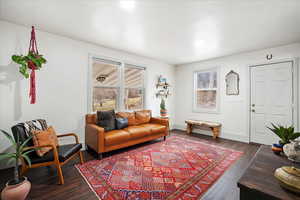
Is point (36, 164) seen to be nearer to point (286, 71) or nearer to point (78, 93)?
point (78, 93)

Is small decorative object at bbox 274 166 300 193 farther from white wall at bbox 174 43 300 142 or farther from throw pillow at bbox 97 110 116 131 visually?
white wall at bbox 174 43 300 142

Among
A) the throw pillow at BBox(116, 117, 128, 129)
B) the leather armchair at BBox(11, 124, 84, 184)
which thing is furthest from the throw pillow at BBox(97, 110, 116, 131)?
the leather armchair at BBox(11, 124, 84, 184)

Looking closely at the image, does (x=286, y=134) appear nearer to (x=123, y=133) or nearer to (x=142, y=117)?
(x=123, y=133)

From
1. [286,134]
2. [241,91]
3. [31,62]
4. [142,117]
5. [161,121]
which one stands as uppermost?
[31,62]

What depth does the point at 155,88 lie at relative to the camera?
15.9ft

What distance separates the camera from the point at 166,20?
2326mm

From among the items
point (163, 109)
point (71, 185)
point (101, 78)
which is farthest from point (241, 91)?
point (71, 185)

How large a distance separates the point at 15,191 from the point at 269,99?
510 centimetres

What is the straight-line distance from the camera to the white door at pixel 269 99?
332 cm

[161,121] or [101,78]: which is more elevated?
[101,78]

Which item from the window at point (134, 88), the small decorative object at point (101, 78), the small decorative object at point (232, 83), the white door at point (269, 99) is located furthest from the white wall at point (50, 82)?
the white door at point (269, 99)

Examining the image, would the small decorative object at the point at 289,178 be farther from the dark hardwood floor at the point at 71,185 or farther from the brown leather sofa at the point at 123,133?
the brown leather sofa at the point at 123,133

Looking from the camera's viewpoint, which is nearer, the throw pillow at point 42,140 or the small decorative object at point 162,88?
the throw pillow at point 42,140

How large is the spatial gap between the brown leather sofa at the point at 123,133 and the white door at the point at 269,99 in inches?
98.4
